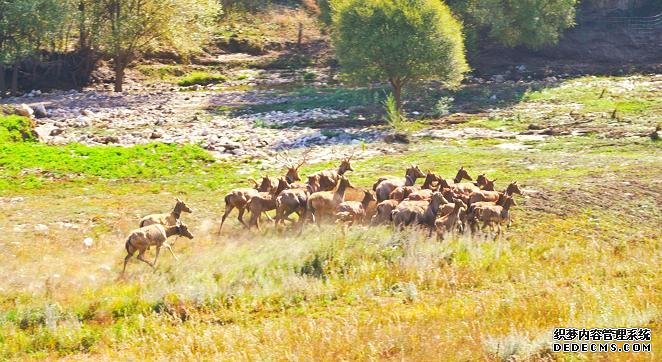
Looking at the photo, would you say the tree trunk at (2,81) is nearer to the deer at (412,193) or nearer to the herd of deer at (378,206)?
the herd of deer at (378,206)

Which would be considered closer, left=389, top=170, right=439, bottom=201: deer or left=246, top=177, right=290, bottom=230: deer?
left=389, top=170, right=439, bottom=201: deer

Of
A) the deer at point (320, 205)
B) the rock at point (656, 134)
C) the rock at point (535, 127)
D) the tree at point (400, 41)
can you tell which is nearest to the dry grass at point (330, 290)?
the deer at point (320, 205)

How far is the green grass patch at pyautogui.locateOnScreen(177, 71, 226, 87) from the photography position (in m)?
54.7

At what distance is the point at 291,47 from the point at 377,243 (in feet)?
171

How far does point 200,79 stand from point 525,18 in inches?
1002

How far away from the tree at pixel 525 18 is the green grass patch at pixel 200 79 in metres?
20.9

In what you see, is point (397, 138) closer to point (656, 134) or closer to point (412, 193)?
point (656, 134)

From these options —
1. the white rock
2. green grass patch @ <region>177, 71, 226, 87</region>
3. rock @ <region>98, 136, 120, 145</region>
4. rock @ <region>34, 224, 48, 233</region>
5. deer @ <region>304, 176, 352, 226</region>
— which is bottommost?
rock @ <region>34, 224, 48, 233</region>

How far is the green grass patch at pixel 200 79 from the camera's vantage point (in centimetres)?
5472

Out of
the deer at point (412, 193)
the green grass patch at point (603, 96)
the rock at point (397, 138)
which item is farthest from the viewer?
the green grass patch at point (603, 96)

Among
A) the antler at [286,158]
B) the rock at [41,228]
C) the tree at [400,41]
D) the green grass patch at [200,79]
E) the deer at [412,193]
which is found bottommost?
the rock at [41,228]

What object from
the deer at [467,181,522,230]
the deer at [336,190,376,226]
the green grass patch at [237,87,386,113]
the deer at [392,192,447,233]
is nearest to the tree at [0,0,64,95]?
the green grass patch at [237,87,386,113]

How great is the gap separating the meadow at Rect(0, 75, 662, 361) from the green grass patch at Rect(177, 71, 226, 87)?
98.4 ft

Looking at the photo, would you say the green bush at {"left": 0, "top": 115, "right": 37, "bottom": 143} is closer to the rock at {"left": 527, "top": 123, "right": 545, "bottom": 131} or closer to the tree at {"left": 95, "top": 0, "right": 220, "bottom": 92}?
the tree at {"left": 95, "top": 0, "right": 220, "bottom": 92}
